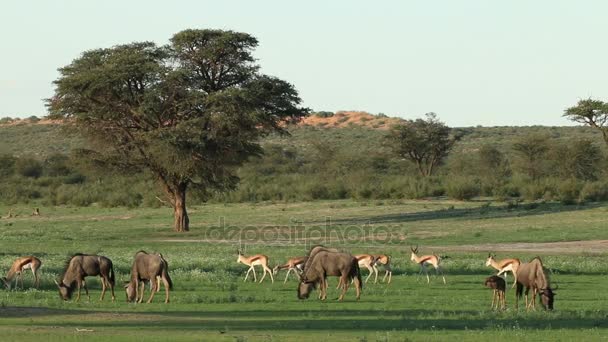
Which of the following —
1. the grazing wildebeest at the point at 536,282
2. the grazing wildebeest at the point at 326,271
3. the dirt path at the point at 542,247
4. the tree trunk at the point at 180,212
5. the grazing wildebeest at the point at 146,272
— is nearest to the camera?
the grazing wildebeest at the point at 536,282

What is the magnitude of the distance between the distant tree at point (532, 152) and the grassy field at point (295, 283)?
1983 cm

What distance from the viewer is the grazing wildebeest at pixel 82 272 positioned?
80.5 ft

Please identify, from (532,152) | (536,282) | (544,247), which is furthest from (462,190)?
(536,282)

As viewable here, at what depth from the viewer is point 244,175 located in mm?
98312

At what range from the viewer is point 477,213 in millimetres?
62062

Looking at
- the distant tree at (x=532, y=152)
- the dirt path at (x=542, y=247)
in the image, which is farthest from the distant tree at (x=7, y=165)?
the dirt path at (x=542, y=247)

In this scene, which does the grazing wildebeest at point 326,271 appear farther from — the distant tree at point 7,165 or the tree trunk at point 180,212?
the distant tree at point 7,165

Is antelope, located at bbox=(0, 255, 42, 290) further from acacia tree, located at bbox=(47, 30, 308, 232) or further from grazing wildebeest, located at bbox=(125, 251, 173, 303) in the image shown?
acacia tree, located at bbox=(47, 30, 308, 232)

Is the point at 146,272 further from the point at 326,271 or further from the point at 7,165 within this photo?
the point at 7,165

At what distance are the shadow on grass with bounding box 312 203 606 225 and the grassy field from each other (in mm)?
106

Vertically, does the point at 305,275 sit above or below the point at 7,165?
below

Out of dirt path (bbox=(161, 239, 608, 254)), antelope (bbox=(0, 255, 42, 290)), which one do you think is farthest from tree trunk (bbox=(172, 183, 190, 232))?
antelope (bbox=(0, 255, 42, 290))

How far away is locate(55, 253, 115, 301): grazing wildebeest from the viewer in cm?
2453

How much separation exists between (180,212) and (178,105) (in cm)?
508
